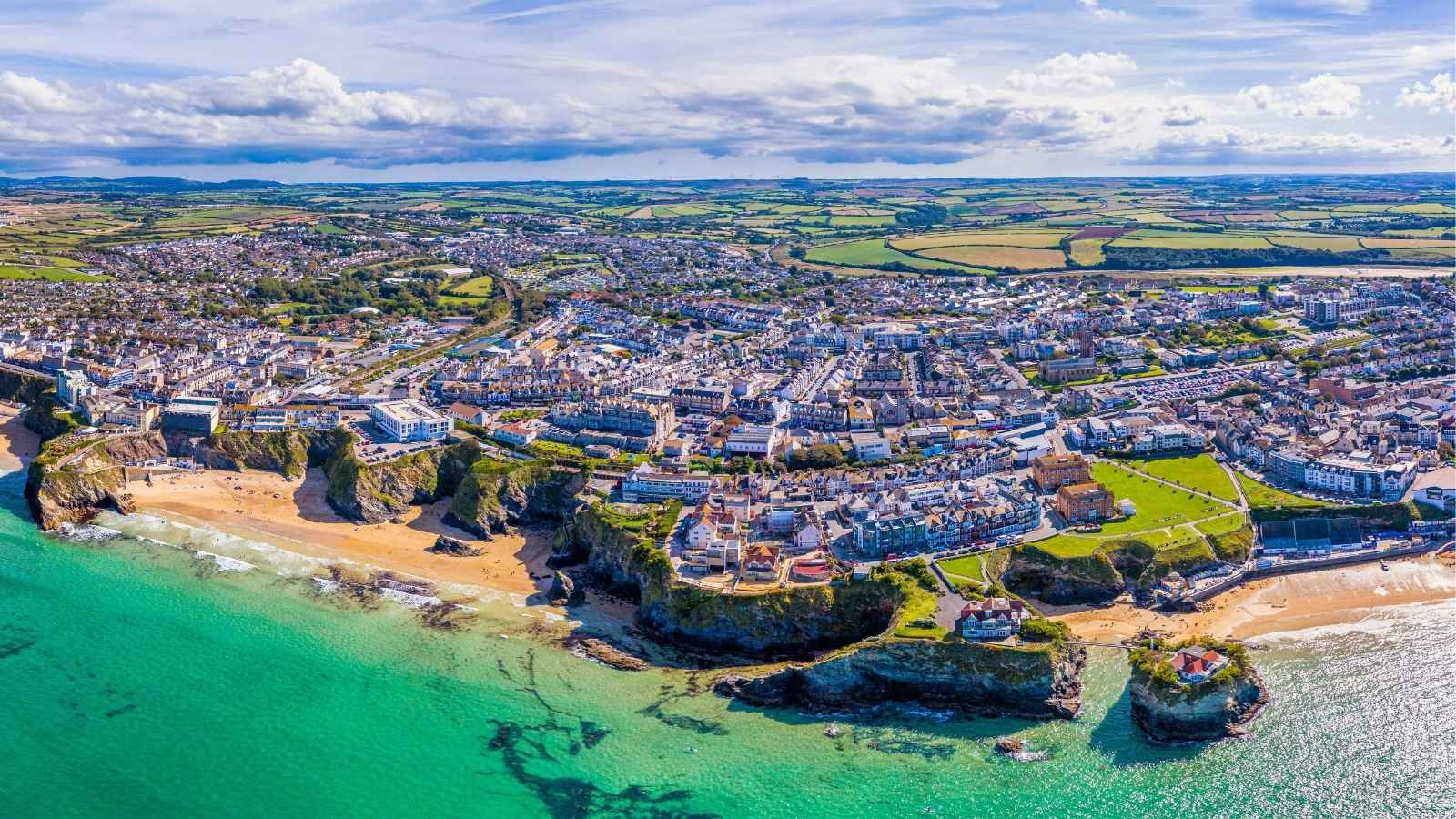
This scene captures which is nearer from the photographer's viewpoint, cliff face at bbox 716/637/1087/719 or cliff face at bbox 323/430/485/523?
cliff face at bbox 716/637/1087/719

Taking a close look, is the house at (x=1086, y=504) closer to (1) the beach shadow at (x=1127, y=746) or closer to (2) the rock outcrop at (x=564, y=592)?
(1) the beach shadow at (x=1127, y=746)

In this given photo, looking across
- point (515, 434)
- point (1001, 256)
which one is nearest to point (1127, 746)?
point (515, 434)

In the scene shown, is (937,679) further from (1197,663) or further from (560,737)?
(560,737)

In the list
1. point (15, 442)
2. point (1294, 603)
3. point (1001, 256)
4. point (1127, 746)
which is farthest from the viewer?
point (1001, 256)

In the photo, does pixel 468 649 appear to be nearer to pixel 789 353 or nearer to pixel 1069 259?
pixel 789 353

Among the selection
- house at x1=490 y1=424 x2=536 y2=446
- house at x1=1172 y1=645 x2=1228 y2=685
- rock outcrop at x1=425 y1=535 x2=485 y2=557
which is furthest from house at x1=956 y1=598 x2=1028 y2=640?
house at x1=490 y1=424 x2=536 y2=446

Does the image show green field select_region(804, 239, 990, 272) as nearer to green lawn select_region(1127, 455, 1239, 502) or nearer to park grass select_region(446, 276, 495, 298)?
park grass select_region(446, 276, 495, 298)
